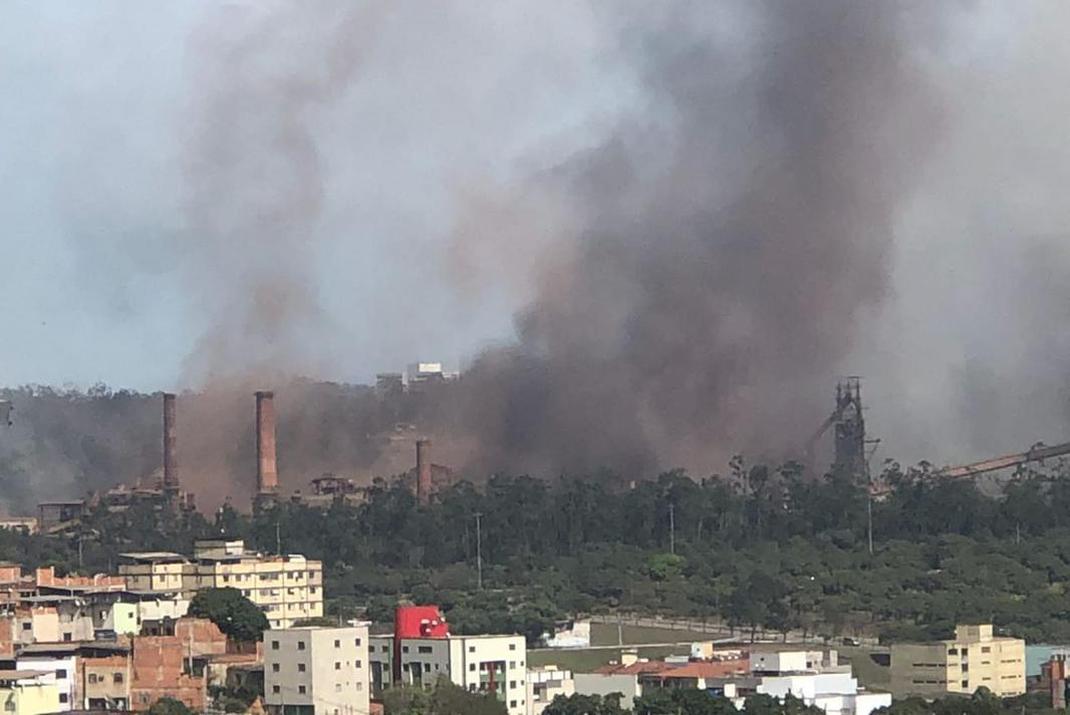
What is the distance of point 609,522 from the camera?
62.5 m

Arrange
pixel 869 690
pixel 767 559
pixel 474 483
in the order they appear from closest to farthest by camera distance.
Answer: pixel 869 690, pixel 767 559, pixel 474 483

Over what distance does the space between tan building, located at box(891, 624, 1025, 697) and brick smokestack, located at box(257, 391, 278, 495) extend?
924 inches

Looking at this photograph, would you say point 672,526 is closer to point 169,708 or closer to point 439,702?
point 439,702

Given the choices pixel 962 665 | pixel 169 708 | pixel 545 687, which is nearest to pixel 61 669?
pixel 169 708

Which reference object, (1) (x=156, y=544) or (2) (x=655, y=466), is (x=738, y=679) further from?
(2) (x=655, y=466)

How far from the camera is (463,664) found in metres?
40.9

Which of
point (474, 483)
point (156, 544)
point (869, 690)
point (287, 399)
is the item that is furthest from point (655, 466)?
point (869, 690)

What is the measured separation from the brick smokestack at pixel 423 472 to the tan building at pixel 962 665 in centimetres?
2155

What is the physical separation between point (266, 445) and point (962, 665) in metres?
25.5

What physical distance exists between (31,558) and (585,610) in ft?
39.3

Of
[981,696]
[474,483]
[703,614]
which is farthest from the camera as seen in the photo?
[474,483]

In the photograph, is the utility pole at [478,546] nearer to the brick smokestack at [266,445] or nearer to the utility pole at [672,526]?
the utility pole at [672,526]

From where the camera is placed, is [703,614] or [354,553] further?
[354,553]

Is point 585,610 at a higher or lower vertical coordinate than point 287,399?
lower
